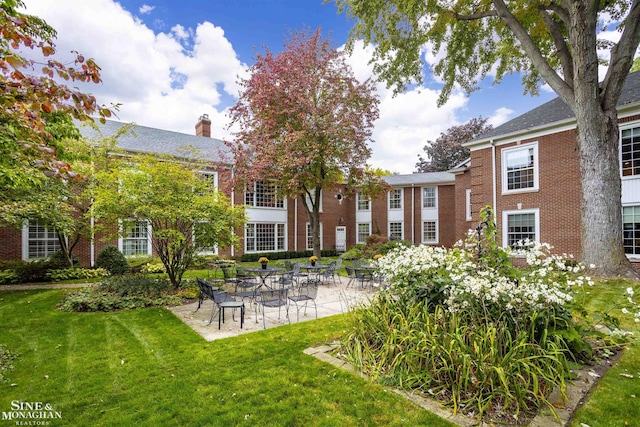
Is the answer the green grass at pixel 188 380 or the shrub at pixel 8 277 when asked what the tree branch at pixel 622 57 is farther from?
the shrub at pixel 8 277

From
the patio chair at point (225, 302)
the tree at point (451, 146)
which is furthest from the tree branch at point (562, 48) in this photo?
the tree at point (451, 146)

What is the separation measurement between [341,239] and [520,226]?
44.3 feet

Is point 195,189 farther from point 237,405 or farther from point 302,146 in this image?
point 237,405

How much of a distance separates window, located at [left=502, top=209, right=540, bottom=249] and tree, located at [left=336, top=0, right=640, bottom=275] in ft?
15.0

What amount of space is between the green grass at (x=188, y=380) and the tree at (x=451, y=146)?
1399 inches

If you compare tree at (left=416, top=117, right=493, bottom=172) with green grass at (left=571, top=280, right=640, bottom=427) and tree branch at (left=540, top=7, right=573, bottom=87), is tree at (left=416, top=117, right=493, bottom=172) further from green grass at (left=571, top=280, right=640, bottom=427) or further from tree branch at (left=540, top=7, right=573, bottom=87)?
green grass at (left=571, top=280, right=640, bottom=427)

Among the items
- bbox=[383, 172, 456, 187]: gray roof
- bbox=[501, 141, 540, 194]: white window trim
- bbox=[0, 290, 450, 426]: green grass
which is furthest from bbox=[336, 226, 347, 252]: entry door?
bbox=[0, 290, 450, 426]: green grass

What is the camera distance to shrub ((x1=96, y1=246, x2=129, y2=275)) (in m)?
13.5

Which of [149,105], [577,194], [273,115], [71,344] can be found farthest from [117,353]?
[577,194]

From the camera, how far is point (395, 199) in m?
25.0

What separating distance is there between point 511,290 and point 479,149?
1434 cm

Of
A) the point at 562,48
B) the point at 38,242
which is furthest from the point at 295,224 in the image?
the point at 562,48

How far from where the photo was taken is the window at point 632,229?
1158cm

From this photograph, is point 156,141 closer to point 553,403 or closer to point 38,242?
point 38,242
